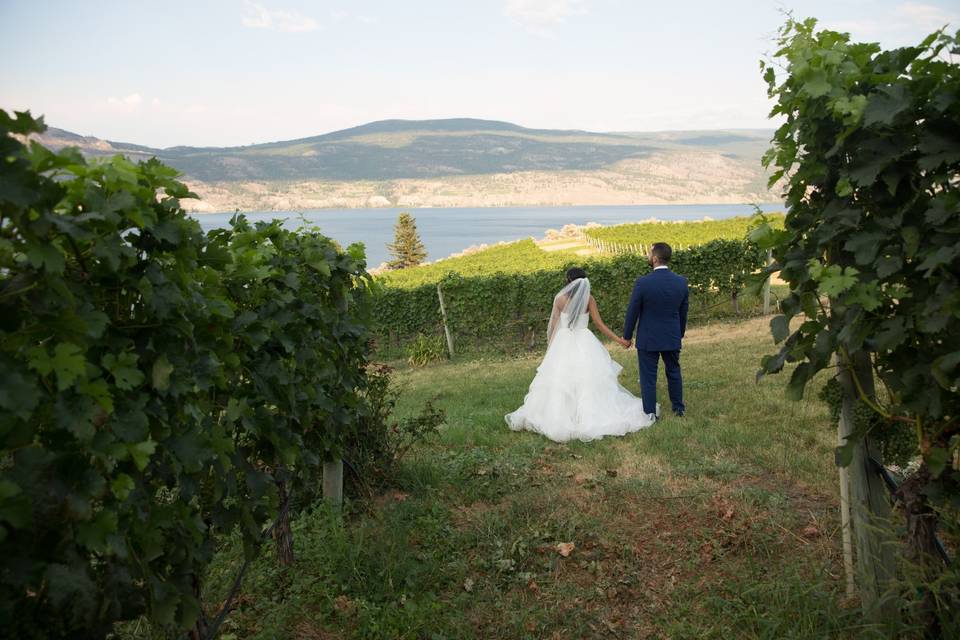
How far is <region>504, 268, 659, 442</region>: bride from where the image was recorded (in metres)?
7.84

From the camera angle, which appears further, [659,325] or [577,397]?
[577,397]

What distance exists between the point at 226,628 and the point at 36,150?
113 inches

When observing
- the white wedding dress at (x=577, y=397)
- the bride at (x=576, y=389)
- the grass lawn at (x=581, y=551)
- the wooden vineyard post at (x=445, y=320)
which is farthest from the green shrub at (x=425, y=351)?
the grass lawn at (x=581, y=551)

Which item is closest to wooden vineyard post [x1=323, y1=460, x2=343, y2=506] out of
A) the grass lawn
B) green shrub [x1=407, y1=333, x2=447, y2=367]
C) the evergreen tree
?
the grass lawn

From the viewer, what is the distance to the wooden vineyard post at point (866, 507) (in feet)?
10.5

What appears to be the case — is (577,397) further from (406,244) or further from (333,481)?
(406,244)

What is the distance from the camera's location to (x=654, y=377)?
8109 mm

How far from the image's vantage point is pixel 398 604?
3.91 meters

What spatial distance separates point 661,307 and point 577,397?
58.7 inches

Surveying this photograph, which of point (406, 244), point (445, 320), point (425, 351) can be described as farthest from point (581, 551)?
point (406, 244)

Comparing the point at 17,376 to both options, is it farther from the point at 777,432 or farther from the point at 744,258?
the point at 744,258

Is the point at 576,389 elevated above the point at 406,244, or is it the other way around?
the point at 576,389

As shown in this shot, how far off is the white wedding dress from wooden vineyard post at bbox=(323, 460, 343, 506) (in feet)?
10.6

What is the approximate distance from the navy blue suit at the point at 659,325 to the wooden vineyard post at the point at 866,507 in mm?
4572
